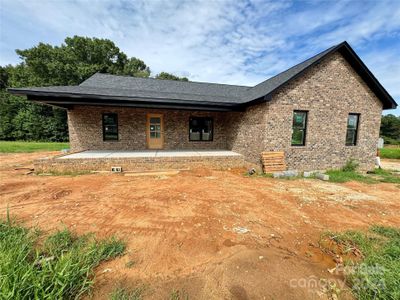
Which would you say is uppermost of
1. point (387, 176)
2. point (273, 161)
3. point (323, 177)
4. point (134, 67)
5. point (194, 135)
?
point (134, 67)

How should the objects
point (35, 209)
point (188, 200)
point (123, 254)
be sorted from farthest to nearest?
1. point (188, 200)
2. point (35, 209)
3. point (123, 254)

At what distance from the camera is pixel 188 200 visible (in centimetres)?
465

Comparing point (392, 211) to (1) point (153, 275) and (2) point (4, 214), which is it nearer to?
(1) point (153, 275)

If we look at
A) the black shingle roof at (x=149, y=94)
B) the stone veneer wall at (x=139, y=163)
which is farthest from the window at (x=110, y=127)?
the stone veneer wall at (x=139, y=163)

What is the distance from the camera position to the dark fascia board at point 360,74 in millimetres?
7364

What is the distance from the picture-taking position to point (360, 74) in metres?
8.30

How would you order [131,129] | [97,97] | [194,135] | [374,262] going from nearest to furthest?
1. [374,262]
2. [97,97]
3. [131,129]
4. [194,135]

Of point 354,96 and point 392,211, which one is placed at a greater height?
point 354,96

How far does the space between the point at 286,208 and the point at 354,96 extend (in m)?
7.93

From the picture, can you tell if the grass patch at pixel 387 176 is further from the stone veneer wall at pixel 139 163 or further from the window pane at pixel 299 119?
the stone veneer wall at pixel 139 163

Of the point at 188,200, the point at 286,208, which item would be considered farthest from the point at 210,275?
the point at 286,208

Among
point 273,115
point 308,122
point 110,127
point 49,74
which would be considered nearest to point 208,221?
point 273,115

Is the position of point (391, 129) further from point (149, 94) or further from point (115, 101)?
point (115, 101)

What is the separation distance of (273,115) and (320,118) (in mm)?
2506
